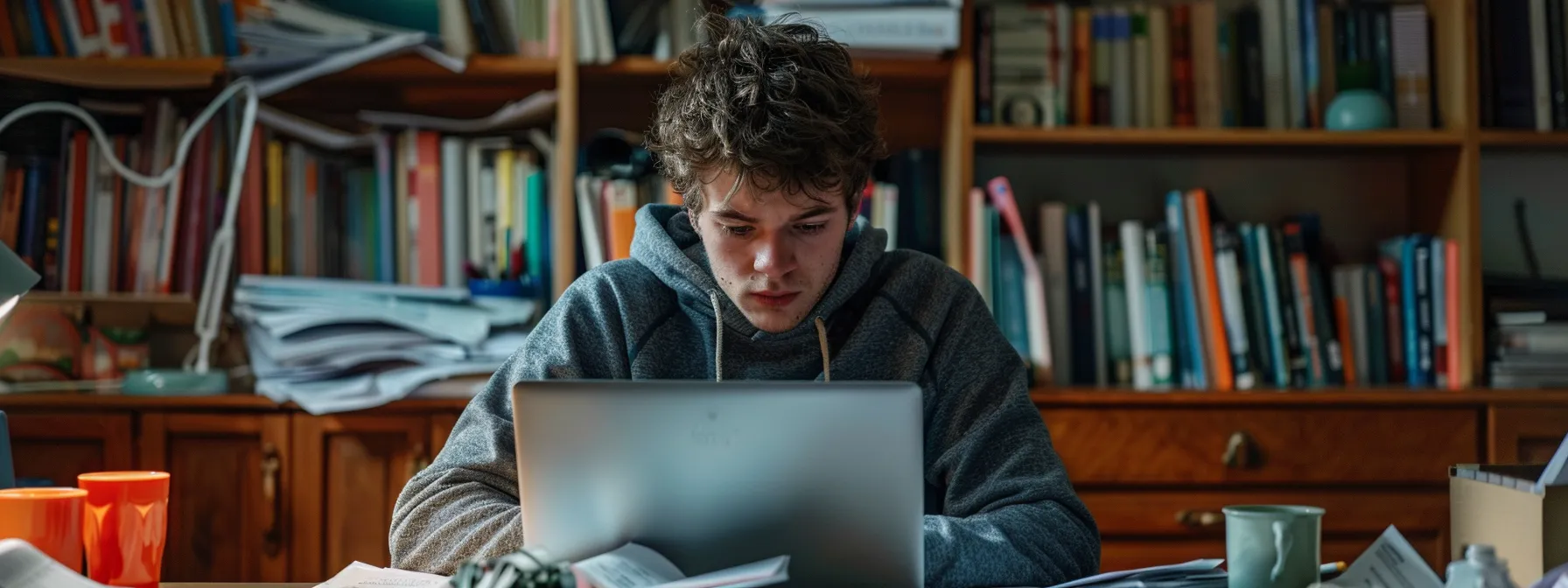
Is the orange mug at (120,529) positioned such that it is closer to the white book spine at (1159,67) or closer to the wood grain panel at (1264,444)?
the wood grain panel at (1264,444)

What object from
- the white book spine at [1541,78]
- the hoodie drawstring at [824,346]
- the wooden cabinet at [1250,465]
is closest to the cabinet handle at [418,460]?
the hoodie drawstring at [824,346]

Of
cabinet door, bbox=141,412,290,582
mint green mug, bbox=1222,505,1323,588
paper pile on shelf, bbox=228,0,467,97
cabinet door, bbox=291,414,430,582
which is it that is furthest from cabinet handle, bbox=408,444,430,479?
mint green mug, bbox=1222,505,1323,588

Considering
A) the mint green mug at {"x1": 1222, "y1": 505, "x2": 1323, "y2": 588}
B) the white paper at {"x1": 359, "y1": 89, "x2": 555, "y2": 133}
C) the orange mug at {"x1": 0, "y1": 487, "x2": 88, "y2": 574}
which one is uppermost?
the white paper at {"x1": 359, "y1": 89, "x2": 555, "y2": 133}

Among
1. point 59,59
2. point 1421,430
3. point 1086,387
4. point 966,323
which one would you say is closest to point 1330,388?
point 1421,430

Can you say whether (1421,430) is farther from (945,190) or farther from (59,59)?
(59,59)

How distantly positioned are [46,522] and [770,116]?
68cm

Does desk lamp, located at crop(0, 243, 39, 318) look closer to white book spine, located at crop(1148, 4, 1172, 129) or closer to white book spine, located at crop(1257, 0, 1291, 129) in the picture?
white book spine, located at crop(1148, 4, 1172, 129)

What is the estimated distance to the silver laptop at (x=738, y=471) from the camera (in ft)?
2.87

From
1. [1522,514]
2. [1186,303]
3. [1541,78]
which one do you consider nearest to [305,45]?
[1186,303]

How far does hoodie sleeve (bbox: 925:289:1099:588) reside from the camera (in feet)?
3.48

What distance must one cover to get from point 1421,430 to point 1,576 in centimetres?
187

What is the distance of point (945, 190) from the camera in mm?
2217

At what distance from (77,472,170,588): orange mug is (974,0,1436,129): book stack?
4.88ft

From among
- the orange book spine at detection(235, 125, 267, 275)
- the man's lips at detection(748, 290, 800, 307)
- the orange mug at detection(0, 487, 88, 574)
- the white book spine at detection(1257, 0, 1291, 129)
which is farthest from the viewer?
the white book spine at detection(1257, 0, 1291, 129)
